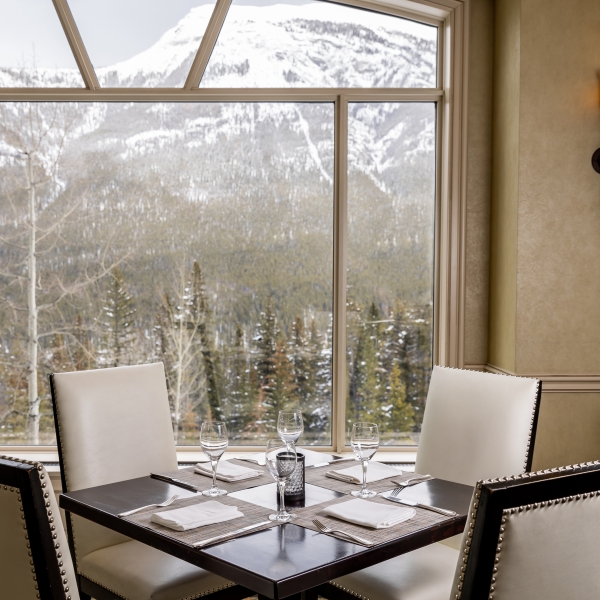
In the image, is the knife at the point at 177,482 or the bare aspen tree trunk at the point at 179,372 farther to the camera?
the bare aspen tree trunk at the point at 179,372

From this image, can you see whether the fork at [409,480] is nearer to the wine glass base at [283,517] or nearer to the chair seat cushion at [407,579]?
the chair seat cushion at [407,579]

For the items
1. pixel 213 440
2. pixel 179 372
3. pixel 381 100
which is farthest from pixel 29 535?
pixel 381 100

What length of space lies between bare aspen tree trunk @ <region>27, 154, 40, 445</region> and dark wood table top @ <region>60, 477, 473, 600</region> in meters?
1.74

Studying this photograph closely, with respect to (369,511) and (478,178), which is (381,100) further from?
(369,511)

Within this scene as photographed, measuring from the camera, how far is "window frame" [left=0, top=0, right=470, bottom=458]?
3.45m

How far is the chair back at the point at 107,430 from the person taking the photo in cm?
227

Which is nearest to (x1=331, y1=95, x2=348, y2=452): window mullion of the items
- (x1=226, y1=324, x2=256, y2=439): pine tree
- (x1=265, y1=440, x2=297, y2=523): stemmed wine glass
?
(x1=226, y1=324, x2=256, y2=439): pine tree

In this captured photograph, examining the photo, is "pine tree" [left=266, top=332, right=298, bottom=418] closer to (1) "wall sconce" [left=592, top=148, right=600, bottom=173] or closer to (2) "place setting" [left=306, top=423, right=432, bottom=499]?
(2) "place setting" [left=306, top=423, right=432, bottom=499]

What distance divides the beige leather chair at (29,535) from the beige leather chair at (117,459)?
693 mm

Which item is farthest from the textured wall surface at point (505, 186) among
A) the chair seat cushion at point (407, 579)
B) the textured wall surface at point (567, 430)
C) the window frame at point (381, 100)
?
the chair seat cushion at point (407, 579)

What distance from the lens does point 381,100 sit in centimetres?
357

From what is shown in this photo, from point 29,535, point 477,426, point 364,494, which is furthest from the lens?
point 477,426

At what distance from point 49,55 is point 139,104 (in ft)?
1.61

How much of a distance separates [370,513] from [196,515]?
419 mm
